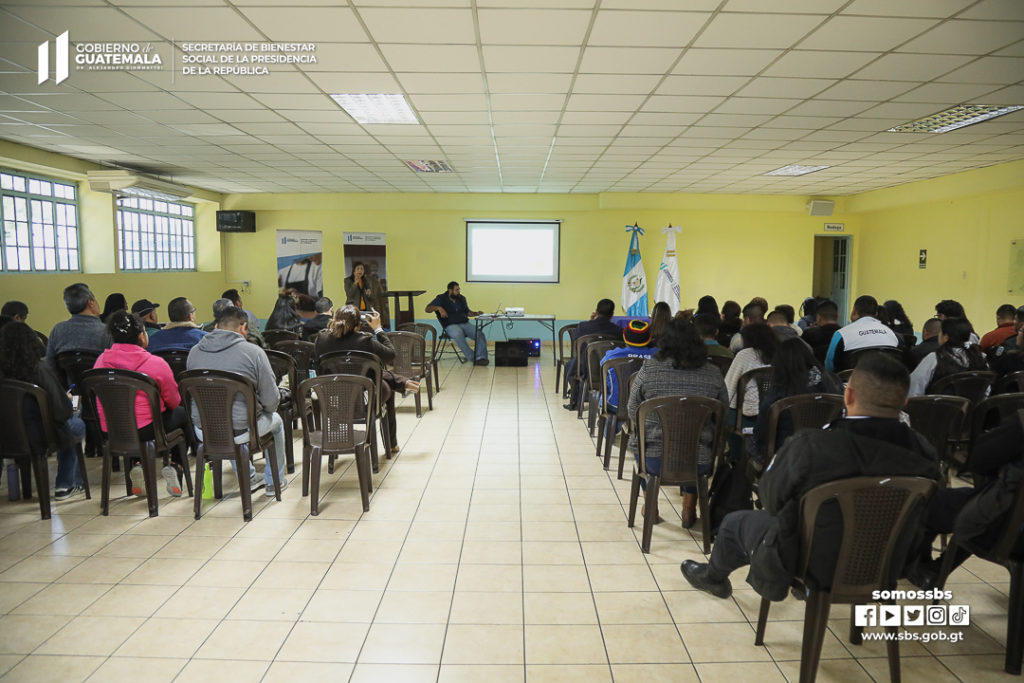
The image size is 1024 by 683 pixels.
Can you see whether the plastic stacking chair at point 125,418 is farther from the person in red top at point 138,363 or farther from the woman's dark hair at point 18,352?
the woman's dark hair at point 18,352

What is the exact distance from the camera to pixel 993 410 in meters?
3.92

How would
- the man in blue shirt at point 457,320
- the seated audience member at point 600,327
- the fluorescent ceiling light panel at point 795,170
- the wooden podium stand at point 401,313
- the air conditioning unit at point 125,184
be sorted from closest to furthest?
the seated audience member at point 600,327
the air conditioning unit at point 125,184
the fluorescent ceiling light panel at point 795,170
the man in blue shirt at point 457,320
the wooden podium stand at point 401,313

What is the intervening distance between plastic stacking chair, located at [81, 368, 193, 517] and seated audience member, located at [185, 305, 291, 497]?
245mm

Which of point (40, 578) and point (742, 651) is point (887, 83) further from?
point (40, 578)

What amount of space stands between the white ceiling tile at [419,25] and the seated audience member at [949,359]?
3704mm

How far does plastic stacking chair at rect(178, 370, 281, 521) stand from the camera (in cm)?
360

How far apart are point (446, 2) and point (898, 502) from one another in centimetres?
305

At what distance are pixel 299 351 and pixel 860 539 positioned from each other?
472 cm

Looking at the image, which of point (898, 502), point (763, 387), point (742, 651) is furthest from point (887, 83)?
point (742, 651)

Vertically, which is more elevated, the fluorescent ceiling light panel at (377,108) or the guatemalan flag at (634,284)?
the fluorescent ceiling light panel at (377,108)

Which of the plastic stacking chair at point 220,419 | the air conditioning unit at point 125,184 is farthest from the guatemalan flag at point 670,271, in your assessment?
the plastic stacking chair at point 220,419

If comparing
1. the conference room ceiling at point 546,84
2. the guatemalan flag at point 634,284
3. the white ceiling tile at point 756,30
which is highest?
the conference room ceiling at point 546,84

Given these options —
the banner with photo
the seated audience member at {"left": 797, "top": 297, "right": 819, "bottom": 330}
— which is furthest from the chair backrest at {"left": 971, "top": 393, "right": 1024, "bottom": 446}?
the banner with photo

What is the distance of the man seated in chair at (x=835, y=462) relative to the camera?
1.97 meters
